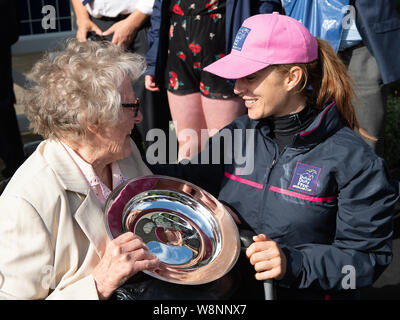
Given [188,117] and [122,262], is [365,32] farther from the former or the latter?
[122,262]

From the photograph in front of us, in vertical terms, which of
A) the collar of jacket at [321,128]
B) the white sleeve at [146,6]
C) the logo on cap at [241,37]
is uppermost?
the logo on cap at [241,37]

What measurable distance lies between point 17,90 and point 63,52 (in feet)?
16.4

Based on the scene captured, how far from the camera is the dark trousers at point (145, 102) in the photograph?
12.4ft

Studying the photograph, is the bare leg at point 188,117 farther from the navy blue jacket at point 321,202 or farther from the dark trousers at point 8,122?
the dark trousers at point 8,122

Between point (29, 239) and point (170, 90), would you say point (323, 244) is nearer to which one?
point (29, 239)

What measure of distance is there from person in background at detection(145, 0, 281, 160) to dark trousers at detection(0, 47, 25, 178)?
1.21m

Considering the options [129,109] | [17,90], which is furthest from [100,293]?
[17,90]

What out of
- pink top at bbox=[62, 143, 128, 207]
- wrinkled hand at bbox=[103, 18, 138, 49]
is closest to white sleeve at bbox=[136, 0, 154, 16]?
wrinkled hand at bbox=[103, 18, 138, 49]

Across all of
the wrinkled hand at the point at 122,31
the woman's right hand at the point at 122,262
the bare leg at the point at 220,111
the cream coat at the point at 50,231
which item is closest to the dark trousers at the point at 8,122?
the wrinkled hand at the point at 122,31

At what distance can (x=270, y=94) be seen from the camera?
229 centimetres

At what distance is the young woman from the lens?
2051 mm

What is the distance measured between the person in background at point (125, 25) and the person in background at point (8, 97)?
0.49m
